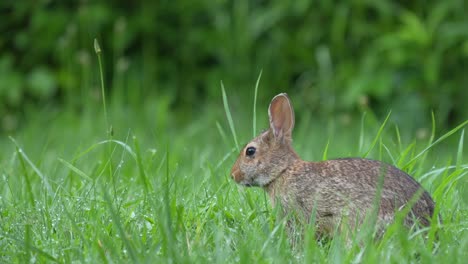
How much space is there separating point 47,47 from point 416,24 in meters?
3.56

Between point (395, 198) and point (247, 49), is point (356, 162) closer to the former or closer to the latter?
point (395, 198)

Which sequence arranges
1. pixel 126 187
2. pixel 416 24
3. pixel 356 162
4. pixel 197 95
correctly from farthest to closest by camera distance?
pixel 197 95 → pixel 416 24 → pixel 126 187 → pixel 356 162

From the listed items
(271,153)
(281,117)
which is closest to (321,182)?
(271,153)

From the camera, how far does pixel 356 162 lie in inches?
147

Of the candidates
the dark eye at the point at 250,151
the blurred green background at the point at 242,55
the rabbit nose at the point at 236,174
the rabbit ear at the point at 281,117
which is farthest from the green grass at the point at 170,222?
the blurred green background at the point at 242,55

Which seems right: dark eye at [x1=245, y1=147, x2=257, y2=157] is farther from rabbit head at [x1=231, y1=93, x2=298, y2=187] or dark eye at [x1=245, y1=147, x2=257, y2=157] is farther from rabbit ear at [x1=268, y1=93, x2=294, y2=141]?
rabbit ear at [x1=268, y1=93, x2=294, y2=141]

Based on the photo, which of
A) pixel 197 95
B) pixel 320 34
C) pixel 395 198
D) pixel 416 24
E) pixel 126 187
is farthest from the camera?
pixel 197 95

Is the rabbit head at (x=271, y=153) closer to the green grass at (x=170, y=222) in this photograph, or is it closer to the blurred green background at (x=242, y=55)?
the green grass at (x=170, y=222)

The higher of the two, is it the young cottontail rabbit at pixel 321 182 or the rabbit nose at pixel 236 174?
the young cottontail rabbit at pixel 321 182

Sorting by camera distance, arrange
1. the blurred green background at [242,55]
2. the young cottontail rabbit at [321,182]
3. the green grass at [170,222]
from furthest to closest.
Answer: the blurred green background at [242,55], the young cottontail rabbit at [321,182], the green grass at [170,222]

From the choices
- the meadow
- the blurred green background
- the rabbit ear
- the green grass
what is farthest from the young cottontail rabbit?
the blurred green background

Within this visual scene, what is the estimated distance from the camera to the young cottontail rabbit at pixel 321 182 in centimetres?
346

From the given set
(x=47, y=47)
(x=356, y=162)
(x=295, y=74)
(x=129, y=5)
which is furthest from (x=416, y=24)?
(x=356, y=162)

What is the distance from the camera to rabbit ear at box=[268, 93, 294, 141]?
417cm
